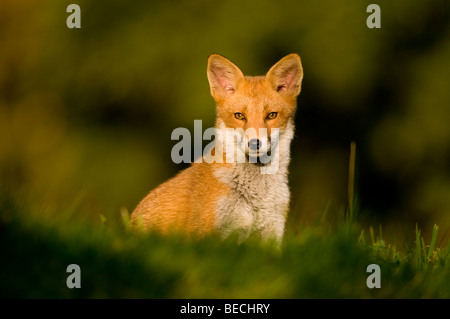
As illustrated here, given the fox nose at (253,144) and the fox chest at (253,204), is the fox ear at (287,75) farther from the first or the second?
the fox chest at (253,204)

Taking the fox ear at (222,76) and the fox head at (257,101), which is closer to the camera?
the fox head at (257,101)

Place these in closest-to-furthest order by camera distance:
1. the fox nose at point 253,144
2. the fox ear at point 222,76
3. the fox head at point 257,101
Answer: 1. the fox nose at point 253,144
2. the fox head at point 257,101
3. the fox ear at point 222,76

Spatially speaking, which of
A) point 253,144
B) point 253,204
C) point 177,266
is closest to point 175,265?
point 177,266

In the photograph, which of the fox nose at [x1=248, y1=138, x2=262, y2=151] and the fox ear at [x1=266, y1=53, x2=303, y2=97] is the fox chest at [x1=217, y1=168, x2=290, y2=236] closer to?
the fox nose at [x1=248, y1=138, x2=262, y2=151]

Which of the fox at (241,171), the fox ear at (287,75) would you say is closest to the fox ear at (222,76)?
the fox at (241,171)

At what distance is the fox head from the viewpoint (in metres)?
5.04

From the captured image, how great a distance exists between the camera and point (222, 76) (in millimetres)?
5355

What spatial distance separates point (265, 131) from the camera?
4980 mm

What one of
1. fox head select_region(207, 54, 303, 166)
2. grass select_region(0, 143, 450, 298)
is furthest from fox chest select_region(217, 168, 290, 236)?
grass select_region(0, 143, 450, 298)

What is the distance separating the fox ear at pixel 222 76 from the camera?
5230 millimetres

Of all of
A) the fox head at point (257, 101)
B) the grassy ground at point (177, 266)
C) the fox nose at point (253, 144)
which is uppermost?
the fox head at point (257, 101)
